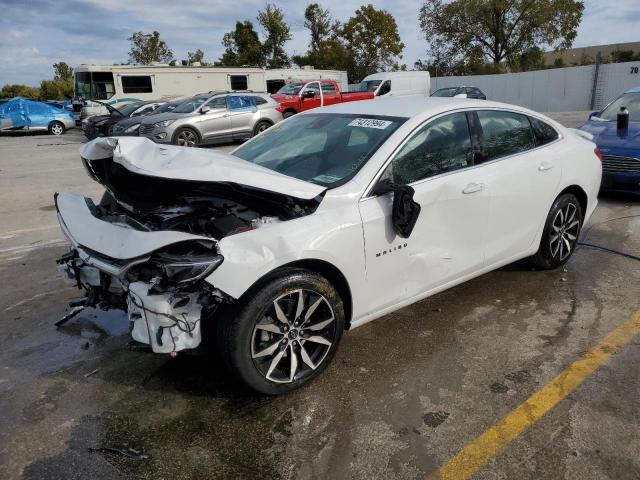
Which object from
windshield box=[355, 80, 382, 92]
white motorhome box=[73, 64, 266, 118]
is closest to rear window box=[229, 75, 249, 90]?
white motorhome box=[73, 64, 266, 118]

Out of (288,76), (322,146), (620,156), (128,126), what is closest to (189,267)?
(322,146)

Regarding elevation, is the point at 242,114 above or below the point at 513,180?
above

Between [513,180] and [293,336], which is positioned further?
[513,180]

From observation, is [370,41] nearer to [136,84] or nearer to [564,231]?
[136,84]

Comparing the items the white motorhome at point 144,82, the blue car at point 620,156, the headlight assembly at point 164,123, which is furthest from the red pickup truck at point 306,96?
the blue car at point 620,156

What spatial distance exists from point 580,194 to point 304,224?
9.98ft

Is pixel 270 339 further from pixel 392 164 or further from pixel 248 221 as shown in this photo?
pixel 392 164

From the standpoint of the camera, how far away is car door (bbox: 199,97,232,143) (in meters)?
14.2

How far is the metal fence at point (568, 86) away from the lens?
25.9 metres

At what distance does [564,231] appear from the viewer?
177 inches

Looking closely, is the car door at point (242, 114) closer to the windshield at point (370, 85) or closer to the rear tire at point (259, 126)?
the rear tire at point (259, 126)

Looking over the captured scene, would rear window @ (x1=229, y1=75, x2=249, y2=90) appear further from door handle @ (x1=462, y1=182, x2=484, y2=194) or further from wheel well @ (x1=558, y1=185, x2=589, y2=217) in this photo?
door handle @ (x1=462, y1=182, x2=484, y2=194)

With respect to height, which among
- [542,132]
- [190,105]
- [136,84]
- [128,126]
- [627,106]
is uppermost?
[136,84]

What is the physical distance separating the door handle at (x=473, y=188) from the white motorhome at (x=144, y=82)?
2095 centimetres
